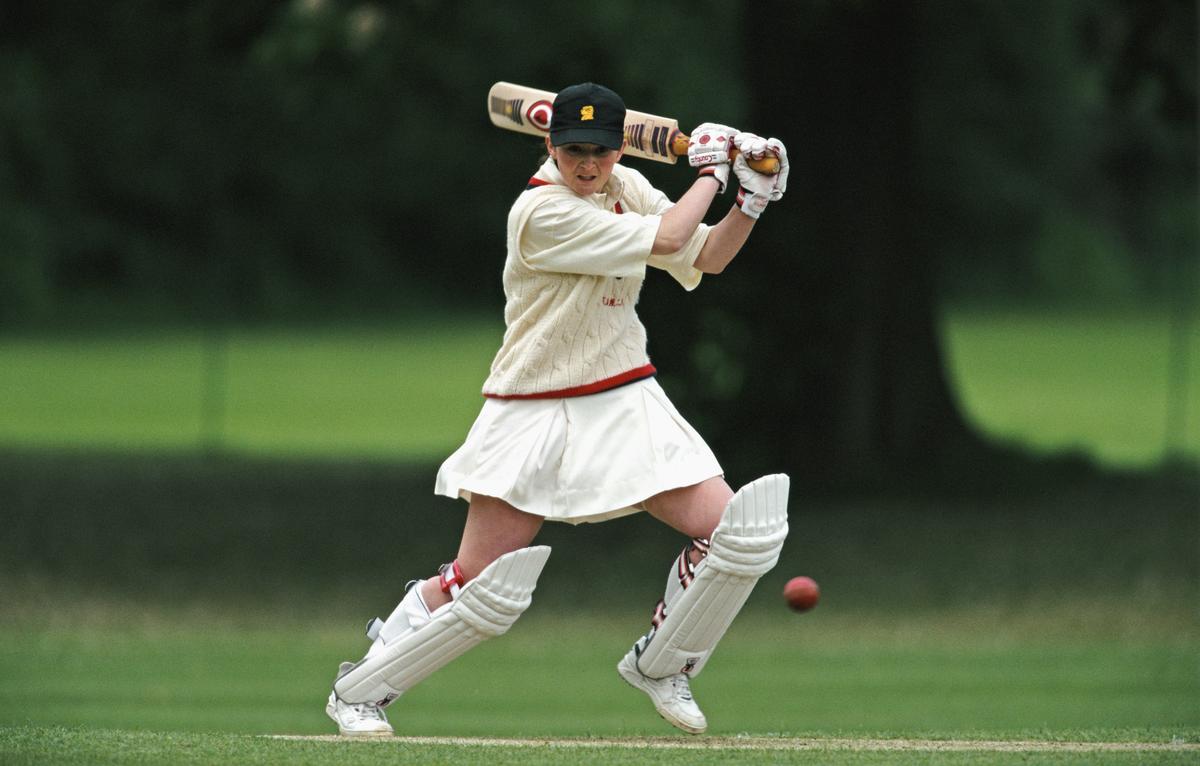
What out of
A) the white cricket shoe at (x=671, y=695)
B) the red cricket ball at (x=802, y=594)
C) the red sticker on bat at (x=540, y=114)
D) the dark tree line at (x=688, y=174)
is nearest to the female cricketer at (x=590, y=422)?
the white cricket shoe at (x=671, y=695)

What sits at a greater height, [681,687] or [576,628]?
[681,687]

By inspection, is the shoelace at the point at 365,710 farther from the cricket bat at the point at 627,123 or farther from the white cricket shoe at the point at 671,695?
the cricket bat at the point at 627,123

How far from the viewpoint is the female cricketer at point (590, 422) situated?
17.3 feet

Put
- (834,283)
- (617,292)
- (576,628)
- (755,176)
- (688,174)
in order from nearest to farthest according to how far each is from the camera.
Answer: (755,176) < (617,292) < (576,628) < (688,174) < (834,283)

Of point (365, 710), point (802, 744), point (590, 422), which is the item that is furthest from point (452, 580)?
point (802, 744)

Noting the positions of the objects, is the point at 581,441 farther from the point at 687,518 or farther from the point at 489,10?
the point at 489,10

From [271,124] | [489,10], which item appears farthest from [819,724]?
[271,124]

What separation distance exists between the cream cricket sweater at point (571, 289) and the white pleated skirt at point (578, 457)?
2.2 inches

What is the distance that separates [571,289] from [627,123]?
0.70 meters

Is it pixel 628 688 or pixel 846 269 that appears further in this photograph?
pixel 846 269

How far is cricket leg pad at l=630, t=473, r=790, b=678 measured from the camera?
528 centimetres

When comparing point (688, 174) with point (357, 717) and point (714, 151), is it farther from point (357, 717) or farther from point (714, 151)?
point (357, 717)

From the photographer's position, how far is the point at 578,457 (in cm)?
536

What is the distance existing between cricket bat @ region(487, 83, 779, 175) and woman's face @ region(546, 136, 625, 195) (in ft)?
0.66
